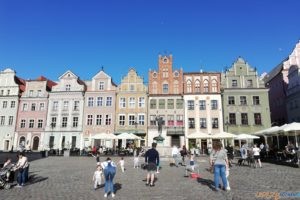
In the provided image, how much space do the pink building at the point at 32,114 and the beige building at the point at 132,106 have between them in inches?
536

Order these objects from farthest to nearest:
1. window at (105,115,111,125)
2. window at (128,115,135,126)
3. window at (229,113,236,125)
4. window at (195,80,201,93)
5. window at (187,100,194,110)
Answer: window at (105,115,111,125), window at (195,80,201,93), window at (128,115,135,126), window at (187,100,194,110), window at (229,113,236,125)

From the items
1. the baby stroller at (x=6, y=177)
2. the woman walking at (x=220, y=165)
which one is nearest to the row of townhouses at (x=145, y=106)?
the baby stroller at (x=6, y=177)

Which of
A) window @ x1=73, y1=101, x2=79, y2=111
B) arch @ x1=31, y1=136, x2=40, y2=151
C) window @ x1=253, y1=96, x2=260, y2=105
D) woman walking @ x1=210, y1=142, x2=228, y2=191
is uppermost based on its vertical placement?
window @ x1=253, y1=96, x2=260, y2=105

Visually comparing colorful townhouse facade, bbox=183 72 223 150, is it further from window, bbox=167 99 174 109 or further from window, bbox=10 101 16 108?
window, bbox=10 101 16 108

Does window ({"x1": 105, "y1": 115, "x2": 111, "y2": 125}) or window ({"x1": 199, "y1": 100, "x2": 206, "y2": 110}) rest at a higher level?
window ({"x1": 199, "y1": 100, "x2": 206, "y2": 110})

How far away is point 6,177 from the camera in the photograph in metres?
10.8

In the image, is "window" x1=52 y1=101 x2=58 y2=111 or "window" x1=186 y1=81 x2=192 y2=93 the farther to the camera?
"window" x1=52 y1=101 x2=58 y2=111

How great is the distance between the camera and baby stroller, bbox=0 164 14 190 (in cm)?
1002

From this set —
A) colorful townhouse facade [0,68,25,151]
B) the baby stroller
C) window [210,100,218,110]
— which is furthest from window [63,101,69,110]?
the baby stroller

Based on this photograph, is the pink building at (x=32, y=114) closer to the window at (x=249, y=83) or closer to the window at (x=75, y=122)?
the window at (x=75, y=122)

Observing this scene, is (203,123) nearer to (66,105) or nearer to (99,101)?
(99,101)

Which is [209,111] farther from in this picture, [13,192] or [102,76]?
[13,192]

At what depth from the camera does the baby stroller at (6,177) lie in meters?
10.0

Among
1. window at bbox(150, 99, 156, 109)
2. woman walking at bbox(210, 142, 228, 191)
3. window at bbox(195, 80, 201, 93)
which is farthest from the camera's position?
window at bbox(195, 80, 201, 93)
